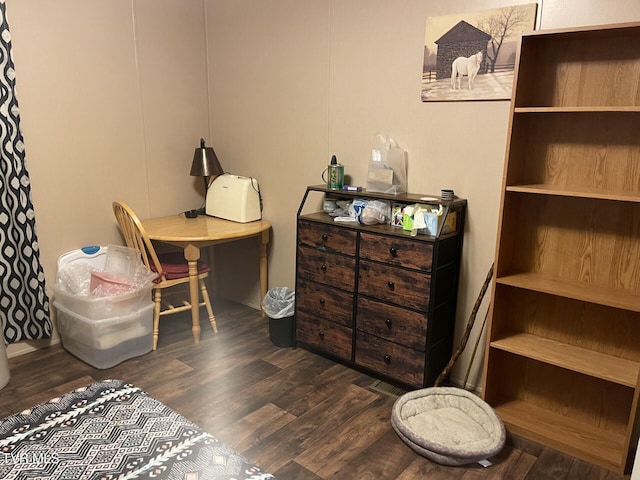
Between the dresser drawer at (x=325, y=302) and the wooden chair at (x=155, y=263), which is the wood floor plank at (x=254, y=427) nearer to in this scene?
the dresser drawer at (x=325, y=302)

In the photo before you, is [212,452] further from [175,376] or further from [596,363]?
[596,363]

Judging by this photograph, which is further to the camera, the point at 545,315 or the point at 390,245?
the point at 390,245

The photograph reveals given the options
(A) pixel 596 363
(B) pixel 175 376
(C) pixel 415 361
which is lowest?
(B) pixel 175 376

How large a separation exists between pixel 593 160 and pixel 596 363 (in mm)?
837

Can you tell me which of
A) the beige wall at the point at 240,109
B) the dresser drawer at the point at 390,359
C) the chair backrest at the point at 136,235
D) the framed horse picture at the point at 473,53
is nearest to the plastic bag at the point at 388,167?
the beige wall at the point at 240,109

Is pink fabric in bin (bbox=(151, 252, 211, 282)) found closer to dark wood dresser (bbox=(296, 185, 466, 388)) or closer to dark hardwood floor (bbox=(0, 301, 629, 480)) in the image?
dark hardwood floor (bbox=(0, 301, 629, 480))

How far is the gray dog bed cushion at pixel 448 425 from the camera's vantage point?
1.99 metres

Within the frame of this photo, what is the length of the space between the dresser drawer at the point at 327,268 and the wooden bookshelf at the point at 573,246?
764mm

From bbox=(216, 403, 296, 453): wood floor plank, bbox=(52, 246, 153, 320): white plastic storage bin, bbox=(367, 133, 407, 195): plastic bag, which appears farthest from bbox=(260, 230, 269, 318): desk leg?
bbox=(216, 403, 296, 453): wood floor plank

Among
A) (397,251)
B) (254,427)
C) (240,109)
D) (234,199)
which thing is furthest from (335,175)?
(254,427)

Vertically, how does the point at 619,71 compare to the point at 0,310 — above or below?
above

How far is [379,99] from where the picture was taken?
271 centimetres

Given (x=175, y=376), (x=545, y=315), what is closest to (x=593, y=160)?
(x=545, y=315)

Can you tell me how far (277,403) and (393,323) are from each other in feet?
2.27
